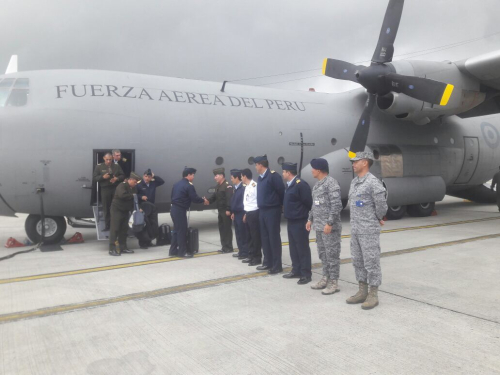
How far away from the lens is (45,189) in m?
8.72

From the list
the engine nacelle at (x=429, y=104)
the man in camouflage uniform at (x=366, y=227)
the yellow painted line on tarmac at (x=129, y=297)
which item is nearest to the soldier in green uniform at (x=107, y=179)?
the yellow painted line on tarmac at (x=129, y=297)

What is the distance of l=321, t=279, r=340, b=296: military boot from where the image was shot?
5262mm

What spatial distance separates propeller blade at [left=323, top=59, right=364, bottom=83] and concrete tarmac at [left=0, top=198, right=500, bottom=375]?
5.55 m

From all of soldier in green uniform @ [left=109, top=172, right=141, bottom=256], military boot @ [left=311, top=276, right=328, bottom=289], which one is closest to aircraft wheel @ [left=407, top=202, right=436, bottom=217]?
military boot @ [left=311, top=276, right=328, bottom=289]

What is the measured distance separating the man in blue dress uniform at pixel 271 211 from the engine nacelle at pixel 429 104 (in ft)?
20.0

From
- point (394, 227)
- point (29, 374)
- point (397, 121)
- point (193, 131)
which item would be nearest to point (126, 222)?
point (193, 131)

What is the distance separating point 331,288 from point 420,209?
935 centimetres

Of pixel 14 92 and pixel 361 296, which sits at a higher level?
pixel 14 92

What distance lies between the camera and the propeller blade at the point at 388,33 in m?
10.5

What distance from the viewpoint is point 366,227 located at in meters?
4.66

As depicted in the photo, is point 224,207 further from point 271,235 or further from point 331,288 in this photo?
point 331,288

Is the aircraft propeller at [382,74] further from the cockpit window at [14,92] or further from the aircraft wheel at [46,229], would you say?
the cockpit window at [14,92]

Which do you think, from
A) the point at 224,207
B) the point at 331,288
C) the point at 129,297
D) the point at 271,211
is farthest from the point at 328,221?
→ the point at 224,207

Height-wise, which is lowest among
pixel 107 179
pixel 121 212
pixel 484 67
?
pixel 121 212
